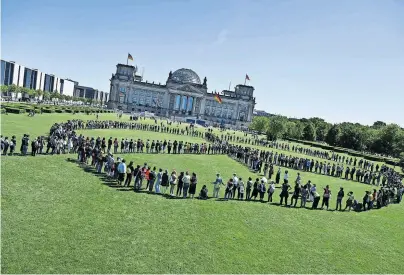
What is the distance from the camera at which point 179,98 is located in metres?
150

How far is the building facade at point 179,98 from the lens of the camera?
14588cm

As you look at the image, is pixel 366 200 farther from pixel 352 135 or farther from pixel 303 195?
pixel 352 135

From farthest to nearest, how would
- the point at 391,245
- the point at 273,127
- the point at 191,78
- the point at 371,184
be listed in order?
1. the point at 191,78
2. the point at 273,127
3. the point at 371,184
4. the point at 391,245

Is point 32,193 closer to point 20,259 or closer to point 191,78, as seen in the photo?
point 20,259

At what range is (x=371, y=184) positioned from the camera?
36656 mm

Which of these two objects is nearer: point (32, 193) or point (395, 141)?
point (32, 193)

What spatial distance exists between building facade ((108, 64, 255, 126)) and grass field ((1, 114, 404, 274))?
12240cm

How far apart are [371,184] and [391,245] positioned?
70.7 feet

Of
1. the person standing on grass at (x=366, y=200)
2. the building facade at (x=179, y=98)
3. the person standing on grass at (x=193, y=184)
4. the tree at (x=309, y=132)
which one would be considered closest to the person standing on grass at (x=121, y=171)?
the person standing on grass at (x=193, y=184)

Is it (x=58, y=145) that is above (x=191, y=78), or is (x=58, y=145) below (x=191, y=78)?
below

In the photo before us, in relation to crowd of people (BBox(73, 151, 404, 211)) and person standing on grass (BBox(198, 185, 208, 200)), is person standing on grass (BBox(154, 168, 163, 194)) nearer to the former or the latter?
crowd of people (BBox(73, 151, 404, 211))

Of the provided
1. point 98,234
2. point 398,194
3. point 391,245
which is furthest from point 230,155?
point 98,234

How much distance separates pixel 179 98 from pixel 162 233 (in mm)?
136959

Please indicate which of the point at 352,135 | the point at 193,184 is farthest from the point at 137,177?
the point at 352,135
